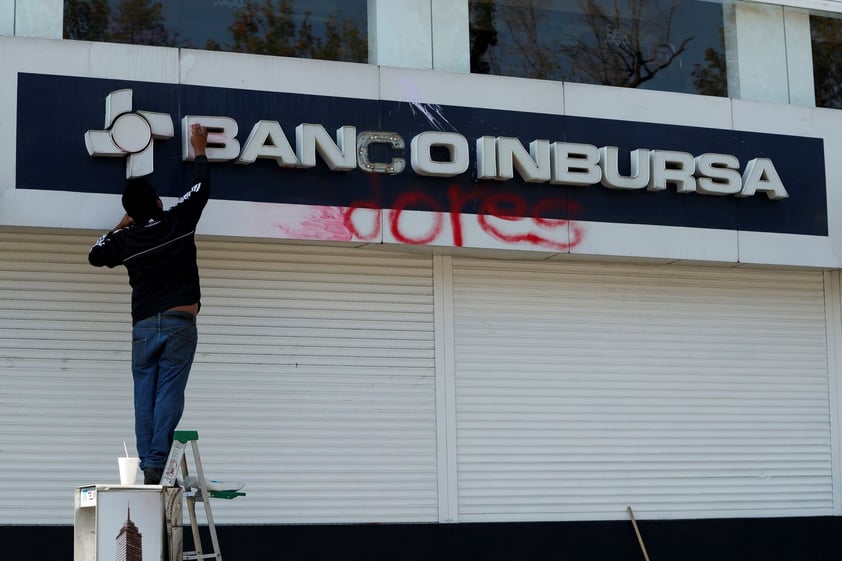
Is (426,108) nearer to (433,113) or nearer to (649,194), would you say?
(433,113)

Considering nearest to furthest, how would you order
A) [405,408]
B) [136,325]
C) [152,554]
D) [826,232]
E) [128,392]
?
[152,554] < [136,325] < [128,392] < [405,408] < [826,232]

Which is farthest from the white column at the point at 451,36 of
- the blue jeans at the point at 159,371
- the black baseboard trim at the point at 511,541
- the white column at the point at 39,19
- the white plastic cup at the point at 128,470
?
the white plastic cup at the point at 128,470

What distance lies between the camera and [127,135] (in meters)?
8.83

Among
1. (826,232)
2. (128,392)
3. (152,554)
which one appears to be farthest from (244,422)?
(826,232)

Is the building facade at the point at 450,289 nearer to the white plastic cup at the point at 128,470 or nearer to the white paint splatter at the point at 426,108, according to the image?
the white paint splatter at the point at 426,108

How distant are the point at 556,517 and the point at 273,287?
9.46ft

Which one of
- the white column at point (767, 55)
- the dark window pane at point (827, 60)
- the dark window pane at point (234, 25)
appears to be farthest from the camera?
the dark window pane at point (827, 60)

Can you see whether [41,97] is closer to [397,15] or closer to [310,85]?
[310,85]

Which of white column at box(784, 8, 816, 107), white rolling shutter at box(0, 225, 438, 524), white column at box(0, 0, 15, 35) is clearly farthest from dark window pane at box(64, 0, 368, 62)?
white column at box(784, 8, 816, 107)

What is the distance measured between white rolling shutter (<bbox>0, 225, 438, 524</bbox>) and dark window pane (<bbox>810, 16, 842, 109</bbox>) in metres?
4.12

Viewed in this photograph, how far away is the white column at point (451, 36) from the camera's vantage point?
406 inches

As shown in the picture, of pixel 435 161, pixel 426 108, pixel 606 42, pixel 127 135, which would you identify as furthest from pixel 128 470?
pixel 606 42

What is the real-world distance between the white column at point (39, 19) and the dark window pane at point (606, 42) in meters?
3.27

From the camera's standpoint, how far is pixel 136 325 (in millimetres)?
7891
